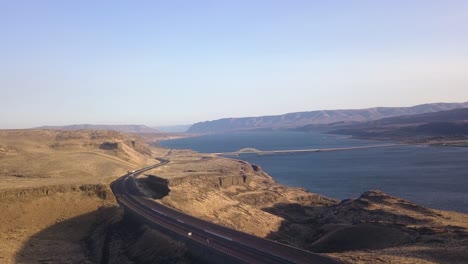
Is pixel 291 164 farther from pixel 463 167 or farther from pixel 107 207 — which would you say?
pixel 107 207

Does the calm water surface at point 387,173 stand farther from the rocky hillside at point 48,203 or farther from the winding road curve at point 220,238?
the rocky hillside at point 48,203

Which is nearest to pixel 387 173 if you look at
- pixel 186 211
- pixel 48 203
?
pixel 186 211

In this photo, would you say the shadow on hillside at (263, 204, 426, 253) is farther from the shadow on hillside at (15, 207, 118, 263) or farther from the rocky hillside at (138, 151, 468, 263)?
the shadow on hillside at (15, 207, 118, 263)

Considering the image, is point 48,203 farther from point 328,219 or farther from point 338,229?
point 328,219

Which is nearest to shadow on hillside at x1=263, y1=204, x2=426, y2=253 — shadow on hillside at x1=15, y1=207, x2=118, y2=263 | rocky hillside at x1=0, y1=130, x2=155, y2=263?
shadow on hillside at x1=15, y1=207, x2=118, y2=263

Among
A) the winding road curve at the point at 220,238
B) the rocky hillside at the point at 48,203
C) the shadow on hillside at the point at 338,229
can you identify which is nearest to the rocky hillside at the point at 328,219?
the shadow on hillside at the point at 338,229

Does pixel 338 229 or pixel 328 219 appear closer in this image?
pixel 338 229
